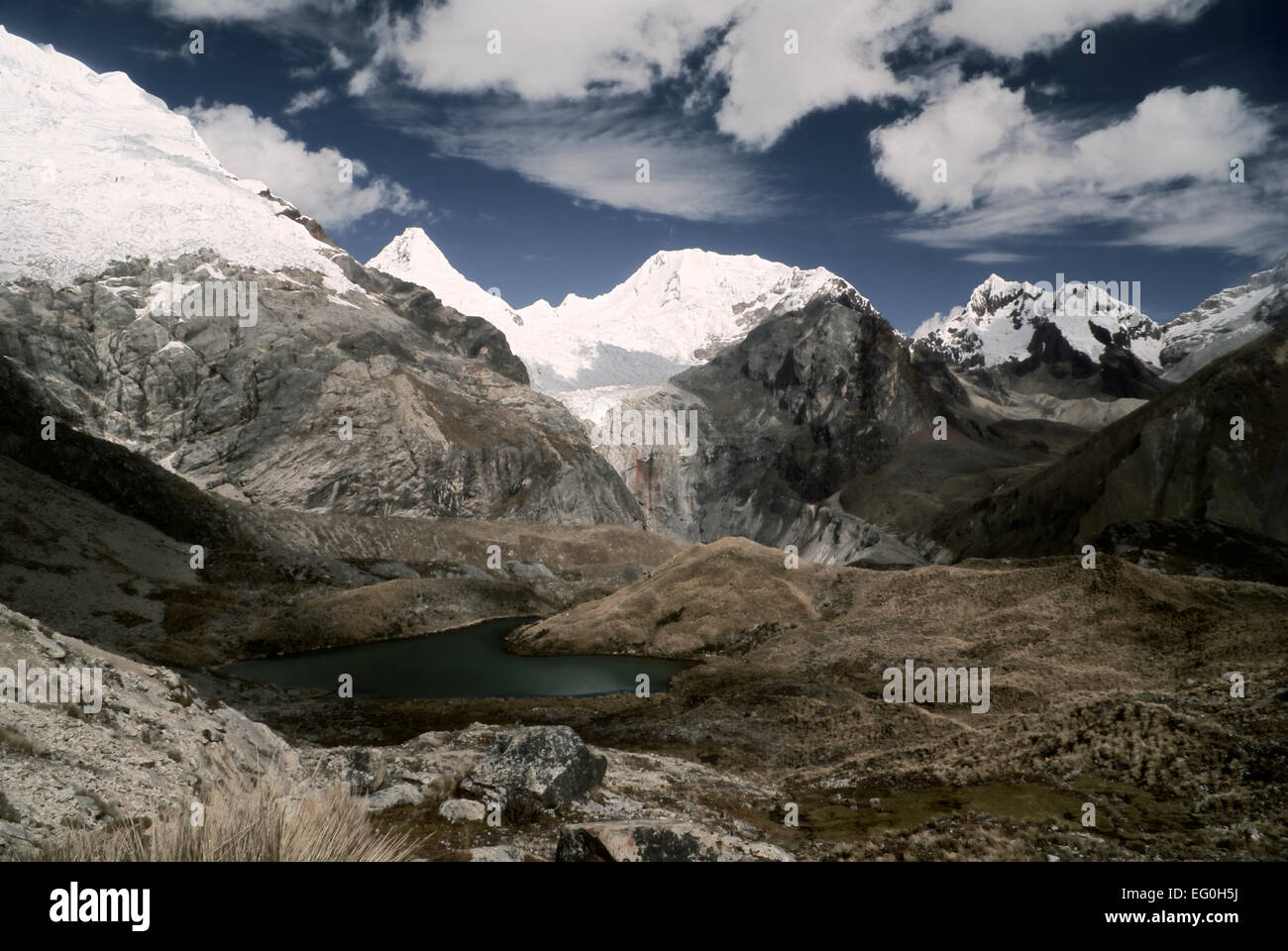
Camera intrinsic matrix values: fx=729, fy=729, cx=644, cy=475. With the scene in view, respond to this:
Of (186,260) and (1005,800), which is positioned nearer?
(1005,800)

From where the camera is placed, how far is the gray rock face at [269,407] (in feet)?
529

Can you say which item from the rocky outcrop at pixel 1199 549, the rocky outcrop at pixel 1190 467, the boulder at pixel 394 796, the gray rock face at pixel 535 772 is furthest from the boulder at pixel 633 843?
the rocky outcrop at pixel 1190 467

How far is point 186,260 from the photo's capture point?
19762 cm

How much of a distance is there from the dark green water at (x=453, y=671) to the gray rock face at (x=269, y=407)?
8218cm

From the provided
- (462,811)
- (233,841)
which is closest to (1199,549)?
(462,811)

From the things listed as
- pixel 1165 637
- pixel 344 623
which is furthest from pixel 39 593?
pixel 1165 637

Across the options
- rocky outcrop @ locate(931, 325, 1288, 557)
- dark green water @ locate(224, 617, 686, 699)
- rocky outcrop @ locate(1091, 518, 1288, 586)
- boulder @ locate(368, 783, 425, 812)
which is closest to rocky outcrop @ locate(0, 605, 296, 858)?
boulder @ locate(368, 783, 425, 812)

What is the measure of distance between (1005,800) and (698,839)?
1462 centimetres

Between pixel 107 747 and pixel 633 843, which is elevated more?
pixel 107 747

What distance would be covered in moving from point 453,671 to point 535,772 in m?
61.9

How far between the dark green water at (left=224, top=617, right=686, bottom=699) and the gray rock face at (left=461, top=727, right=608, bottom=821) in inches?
1811

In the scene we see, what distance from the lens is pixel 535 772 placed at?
19.2 m

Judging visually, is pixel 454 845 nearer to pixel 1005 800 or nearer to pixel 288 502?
pixel 1005 800

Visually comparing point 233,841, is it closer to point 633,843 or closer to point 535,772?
point 633,843
